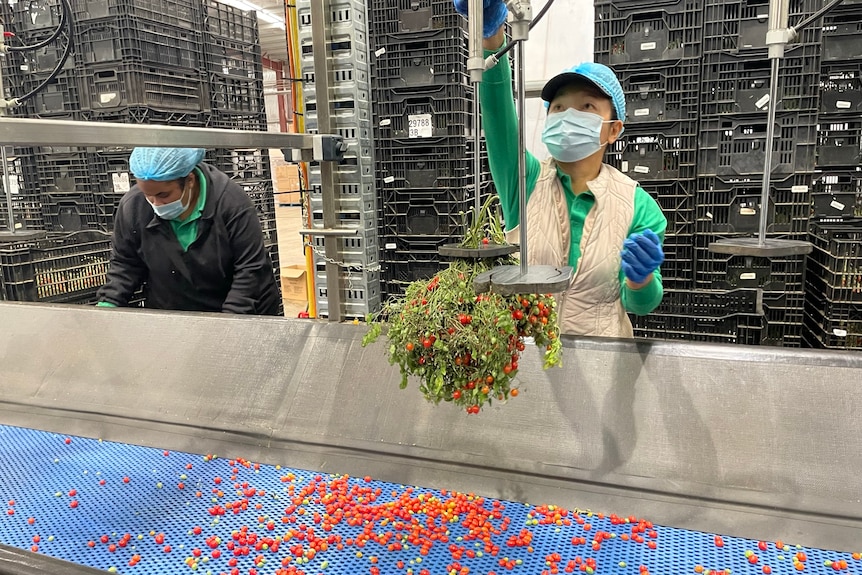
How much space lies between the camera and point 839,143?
3678mm

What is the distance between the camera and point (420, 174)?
4152mm

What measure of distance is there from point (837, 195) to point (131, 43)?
477 cm

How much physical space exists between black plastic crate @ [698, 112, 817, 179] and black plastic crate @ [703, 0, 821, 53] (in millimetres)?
399

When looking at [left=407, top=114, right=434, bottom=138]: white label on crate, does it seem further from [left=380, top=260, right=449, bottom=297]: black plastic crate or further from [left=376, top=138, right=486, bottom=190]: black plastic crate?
[left=380, top=260, right=449, bottom=297]: black plastic crate

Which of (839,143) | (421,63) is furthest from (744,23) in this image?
(421,63)

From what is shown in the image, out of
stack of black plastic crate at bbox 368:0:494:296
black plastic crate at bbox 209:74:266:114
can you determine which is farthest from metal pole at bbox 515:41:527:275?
black plastic crate at bbox 209:74:266:114

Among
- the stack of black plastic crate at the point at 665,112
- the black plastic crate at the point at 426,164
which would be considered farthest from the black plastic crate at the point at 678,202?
the black plastic crate at the point at 426,164

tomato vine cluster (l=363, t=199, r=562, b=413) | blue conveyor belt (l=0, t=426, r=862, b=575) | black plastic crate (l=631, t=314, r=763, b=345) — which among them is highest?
tomato vine cluster (l=363, t=199, r=562, b=413)

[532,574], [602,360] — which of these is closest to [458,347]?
[532,574]

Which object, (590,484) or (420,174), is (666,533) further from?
(420,174)

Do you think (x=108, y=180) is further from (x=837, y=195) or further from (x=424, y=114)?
(x=837, y=195)

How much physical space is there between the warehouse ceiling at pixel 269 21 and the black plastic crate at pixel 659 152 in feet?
24.6

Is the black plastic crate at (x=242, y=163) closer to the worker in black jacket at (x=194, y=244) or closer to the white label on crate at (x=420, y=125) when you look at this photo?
the white label on crate at (x=420, y=125)

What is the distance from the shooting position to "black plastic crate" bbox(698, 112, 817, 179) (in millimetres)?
3689
